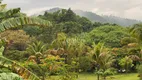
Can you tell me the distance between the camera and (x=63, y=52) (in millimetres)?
27484

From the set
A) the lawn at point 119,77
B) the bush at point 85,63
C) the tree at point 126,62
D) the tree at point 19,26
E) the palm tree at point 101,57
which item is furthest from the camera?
the bush at point 85,63

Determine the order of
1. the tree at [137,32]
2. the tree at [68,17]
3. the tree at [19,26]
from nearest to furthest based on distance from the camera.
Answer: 1. the tree at [19,26]
2. the tree at [137,32]
3. the tree at [68,17]

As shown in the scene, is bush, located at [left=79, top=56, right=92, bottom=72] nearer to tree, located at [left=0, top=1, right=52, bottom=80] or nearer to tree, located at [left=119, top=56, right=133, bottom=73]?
tree, located at [left=119, top=56, right=133, bottom=73]

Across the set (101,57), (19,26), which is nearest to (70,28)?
(101,57)

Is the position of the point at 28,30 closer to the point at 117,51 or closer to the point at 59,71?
the point at 117,51

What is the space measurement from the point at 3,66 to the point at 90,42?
29.3m

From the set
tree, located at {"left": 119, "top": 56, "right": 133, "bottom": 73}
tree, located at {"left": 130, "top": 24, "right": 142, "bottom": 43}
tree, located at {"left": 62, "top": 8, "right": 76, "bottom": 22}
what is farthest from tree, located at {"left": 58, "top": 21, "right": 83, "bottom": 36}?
tree, located at {"left": 130, "top": 24, "right": 142, "bottom": 43}

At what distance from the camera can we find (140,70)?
22.3 m

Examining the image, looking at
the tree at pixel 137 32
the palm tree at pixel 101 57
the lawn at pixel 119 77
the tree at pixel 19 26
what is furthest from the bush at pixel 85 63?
the tree at pixel 19 26

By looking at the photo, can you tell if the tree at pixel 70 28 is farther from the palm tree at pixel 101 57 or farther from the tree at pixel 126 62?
the palm tree at pixel 101 57

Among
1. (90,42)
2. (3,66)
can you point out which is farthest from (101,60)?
(3,66)

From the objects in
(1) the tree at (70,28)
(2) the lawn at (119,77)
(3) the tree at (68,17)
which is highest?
(3) the tree at (68,17)

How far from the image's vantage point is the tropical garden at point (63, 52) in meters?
8.78

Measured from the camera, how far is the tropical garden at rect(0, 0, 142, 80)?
8.78 meters
